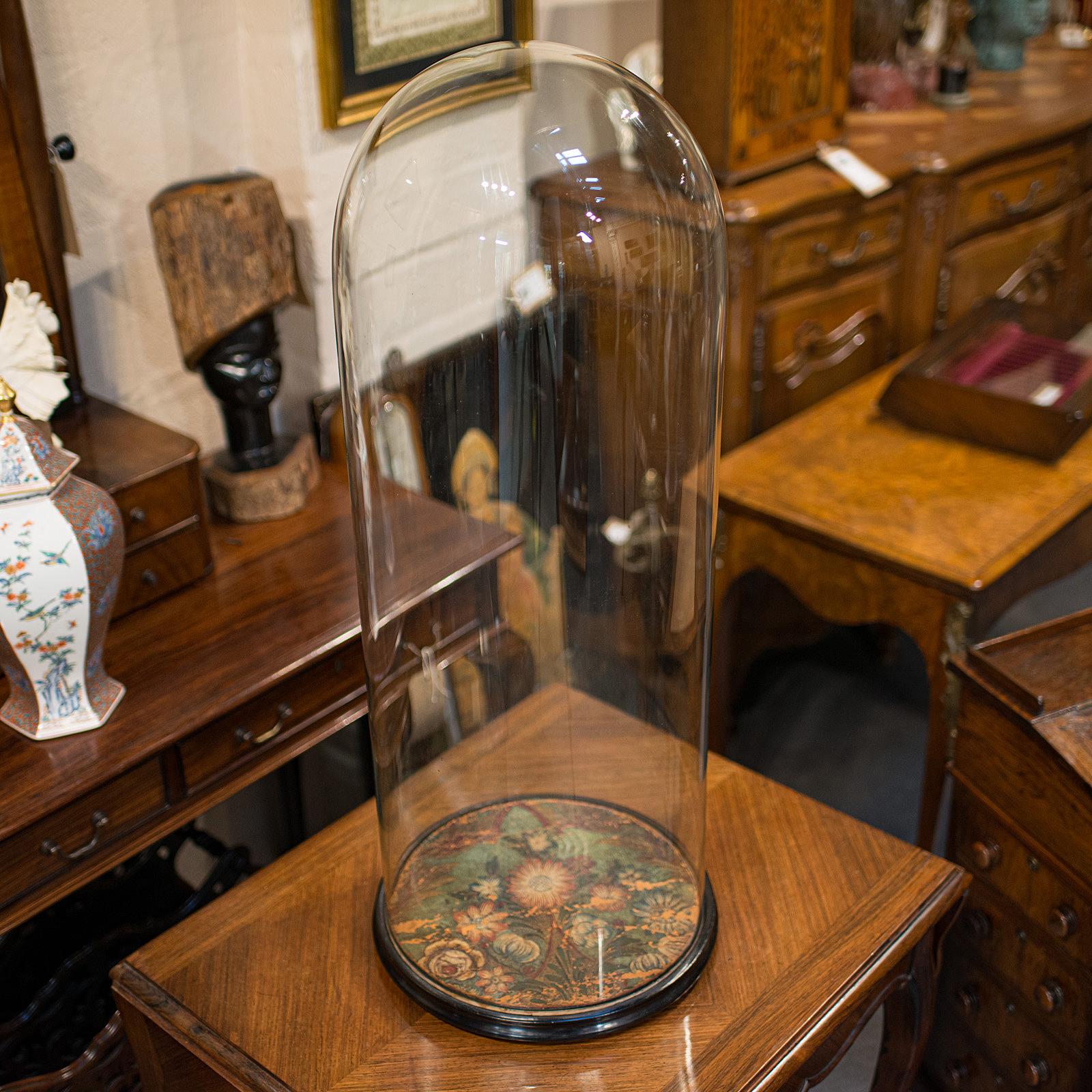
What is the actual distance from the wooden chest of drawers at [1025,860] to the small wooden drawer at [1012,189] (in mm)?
1070

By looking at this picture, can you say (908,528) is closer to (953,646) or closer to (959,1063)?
(953,646)

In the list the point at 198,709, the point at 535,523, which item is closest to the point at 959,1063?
the point at 535,523

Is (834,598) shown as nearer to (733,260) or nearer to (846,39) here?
(733,260)

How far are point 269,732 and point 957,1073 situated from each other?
872 mm

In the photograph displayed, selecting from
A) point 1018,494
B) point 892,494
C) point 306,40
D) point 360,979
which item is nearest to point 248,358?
point 306,40

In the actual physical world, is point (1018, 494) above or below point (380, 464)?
below

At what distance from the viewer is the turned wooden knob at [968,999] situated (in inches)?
57.0

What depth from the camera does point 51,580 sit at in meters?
1.17

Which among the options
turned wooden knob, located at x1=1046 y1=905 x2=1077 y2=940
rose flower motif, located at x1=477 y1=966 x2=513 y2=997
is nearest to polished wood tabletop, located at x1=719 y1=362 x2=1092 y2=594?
turned wooden knob, located at x1=1046 y1=905 x2=1077 y2=940

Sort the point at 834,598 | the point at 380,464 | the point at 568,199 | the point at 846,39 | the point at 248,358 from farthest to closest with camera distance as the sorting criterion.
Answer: the point at 846,39
the point at 834,598
the point at 248,358
the point at 380,464
the point at 568,199

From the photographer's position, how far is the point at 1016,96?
8.29ft

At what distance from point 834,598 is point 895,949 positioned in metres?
0.79

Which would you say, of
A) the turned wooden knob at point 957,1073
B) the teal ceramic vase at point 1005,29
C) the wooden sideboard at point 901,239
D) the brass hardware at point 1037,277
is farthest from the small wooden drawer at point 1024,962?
the teal ceramic vase at point 1005,29

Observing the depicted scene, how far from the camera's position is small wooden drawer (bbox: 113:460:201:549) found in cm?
139
